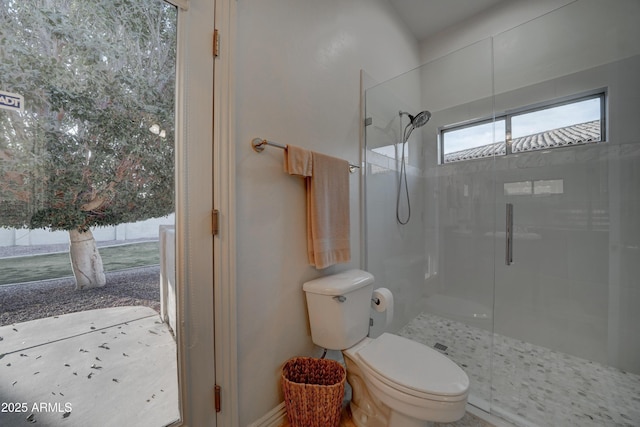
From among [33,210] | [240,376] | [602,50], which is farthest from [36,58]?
[602,50]

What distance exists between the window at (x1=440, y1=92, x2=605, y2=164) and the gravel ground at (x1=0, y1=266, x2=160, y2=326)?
88.5 inches

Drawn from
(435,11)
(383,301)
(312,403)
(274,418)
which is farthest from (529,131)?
(274,418)

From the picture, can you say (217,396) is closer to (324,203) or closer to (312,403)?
(312,403)

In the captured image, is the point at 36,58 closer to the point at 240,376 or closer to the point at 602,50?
the point at 240,376

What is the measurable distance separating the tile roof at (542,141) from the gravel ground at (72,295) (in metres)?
2.27

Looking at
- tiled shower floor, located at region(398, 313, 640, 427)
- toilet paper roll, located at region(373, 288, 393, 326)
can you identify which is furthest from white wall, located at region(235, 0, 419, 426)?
tiled shower floor, located at region(398, 313, 640, 427)

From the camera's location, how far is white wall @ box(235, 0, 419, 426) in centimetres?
115

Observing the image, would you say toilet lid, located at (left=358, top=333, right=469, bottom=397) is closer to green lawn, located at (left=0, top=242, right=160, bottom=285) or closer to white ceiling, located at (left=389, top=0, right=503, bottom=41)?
green lawn, located at (left=0, top=242, right=160, bottom=285)

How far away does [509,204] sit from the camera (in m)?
1.95

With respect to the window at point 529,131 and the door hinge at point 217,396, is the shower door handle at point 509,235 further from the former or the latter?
the door hinge at point 217,396

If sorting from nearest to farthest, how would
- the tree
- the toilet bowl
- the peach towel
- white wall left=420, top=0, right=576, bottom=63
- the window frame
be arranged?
the tree
the toilet bowl
the peach towel
the window frame
white wall left=420, top=0, right=576, bottom=63

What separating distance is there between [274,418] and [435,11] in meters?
3.34

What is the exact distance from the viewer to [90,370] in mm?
829

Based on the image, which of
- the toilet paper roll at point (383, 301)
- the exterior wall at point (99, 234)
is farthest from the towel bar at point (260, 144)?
the toilet paper roll at point (383, 301)
